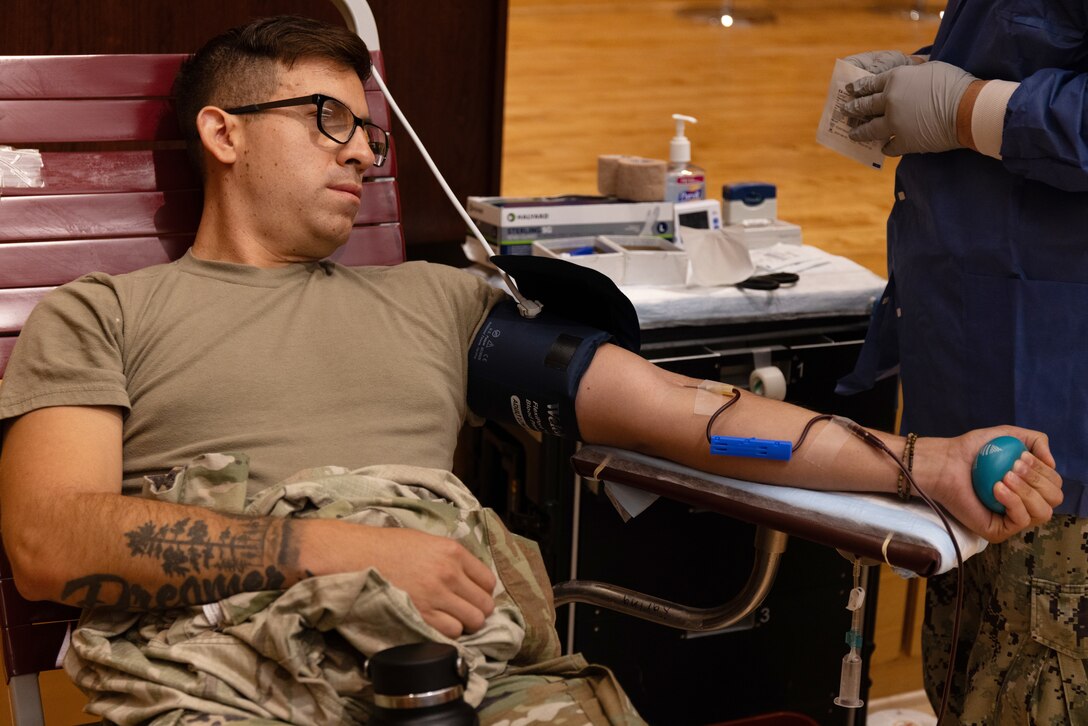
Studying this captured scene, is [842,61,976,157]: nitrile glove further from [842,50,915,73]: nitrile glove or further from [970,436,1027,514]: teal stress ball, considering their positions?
[970,436,1027,514]: teal stress ball

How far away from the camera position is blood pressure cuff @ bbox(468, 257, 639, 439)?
4.97 feet

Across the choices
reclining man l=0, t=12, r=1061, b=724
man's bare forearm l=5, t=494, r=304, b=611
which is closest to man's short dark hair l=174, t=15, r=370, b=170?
reclining man l=0, t=12, r=1061, b=724

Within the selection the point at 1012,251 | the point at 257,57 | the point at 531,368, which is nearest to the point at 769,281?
the point at 1012,251

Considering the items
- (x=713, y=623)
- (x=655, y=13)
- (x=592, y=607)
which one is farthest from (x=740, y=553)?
(x=655, y=13)

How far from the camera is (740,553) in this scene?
197 cm

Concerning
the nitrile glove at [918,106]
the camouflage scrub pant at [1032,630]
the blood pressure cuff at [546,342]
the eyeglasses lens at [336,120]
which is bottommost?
the camouflage scrub pant at [1032,630]

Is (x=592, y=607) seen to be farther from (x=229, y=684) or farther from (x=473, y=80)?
(x=473, y=80)

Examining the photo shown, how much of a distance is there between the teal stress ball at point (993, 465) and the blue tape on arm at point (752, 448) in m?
0.20

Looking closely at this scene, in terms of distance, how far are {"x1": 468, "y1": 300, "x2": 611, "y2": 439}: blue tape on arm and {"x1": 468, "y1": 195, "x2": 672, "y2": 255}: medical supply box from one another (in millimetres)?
434

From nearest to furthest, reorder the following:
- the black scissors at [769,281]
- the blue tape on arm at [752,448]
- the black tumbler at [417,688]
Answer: the black tumbler at [417,688], the blue tape on arm at [752,448], the black scissors at [769,281]

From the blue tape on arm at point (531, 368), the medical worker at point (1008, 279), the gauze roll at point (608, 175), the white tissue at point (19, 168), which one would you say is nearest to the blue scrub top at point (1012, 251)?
the medical worker at point (1008, 279)

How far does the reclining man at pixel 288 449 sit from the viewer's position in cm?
123

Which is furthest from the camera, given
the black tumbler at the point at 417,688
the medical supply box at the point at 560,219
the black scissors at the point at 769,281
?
the medical supply box at the point at 560,219

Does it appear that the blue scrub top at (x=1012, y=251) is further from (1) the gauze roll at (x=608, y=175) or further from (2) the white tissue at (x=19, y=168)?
(2) the white tissue at (x=19, y=168)
